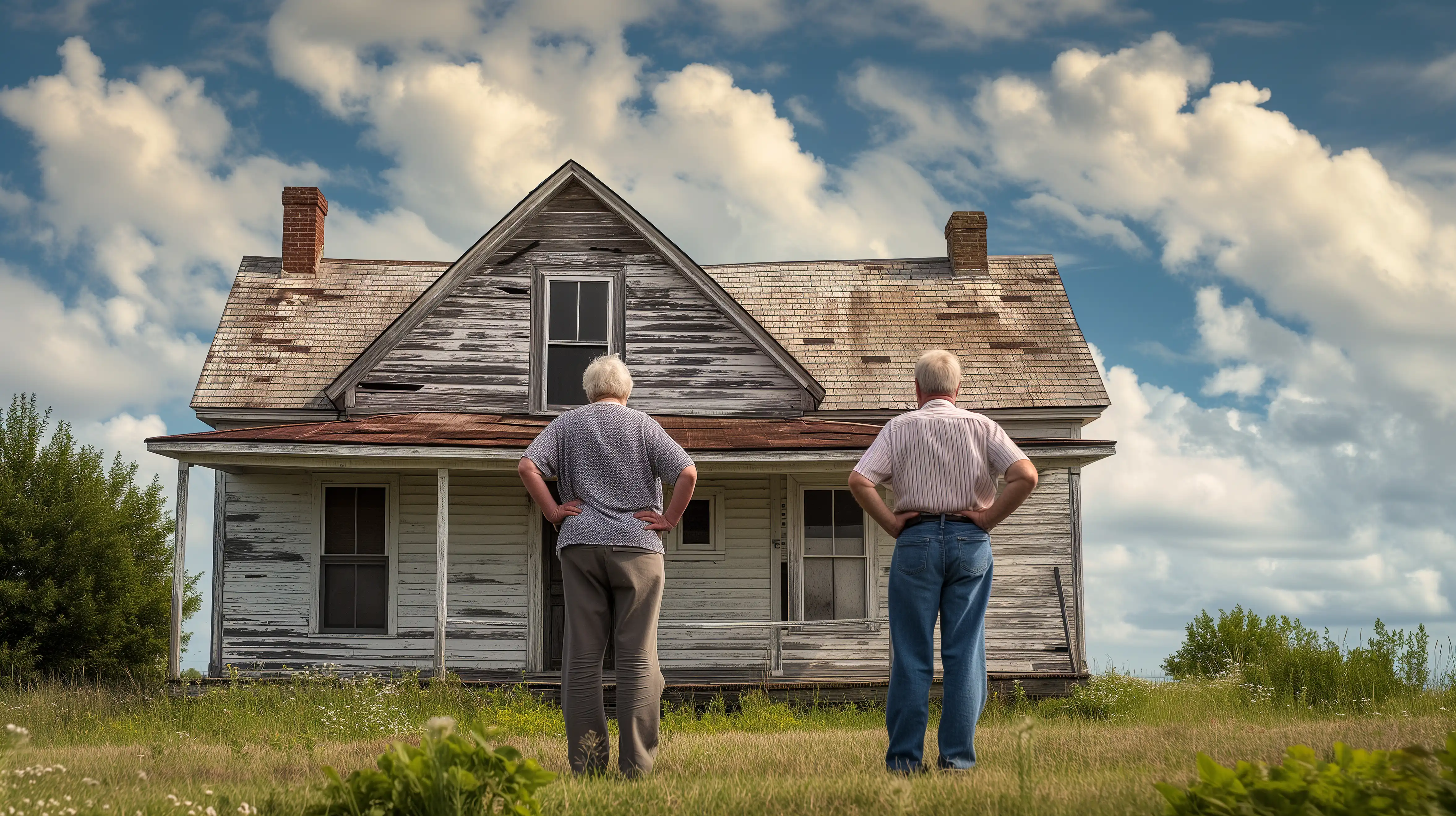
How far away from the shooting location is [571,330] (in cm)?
1423

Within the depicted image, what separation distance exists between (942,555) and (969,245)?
13.0m

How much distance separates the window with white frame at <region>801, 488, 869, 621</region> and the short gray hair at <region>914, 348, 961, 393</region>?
8311mm

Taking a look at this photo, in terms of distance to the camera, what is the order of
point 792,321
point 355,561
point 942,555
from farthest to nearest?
1. point 792,321
2. point 355,561
3. point 942,555

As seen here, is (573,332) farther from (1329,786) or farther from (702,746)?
(1329,786)

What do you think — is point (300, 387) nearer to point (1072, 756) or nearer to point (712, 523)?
point (712, 523)

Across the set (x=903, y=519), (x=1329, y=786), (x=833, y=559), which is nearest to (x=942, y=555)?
(x=903, y=519)

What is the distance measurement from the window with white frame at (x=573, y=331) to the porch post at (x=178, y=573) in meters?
4.09

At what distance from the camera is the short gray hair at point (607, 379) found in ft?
18.1

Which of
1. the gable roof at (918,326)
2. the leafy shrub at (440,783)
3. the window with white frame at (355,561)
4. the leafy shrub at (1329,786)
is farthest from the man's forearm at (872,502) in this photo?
the window with white frame at (355,561)

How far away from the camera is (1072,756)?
19.3ft

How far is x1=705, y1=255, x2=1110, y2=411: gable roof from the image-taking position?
48.7 feet

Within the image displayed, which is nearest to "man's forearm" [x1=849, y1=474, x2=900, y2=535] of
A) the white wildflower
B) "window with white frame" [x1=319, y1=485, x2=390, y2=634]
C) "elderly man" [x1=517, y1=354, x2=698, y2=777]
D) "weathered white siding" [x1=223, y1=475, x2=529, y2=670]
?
"elderly man" [x1=517, y1=354, x2=698, y2=777]

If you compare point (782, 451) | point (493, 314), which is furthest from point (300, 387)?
point (782, 451)

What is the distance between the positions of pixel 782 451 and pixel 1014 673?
3343mm
